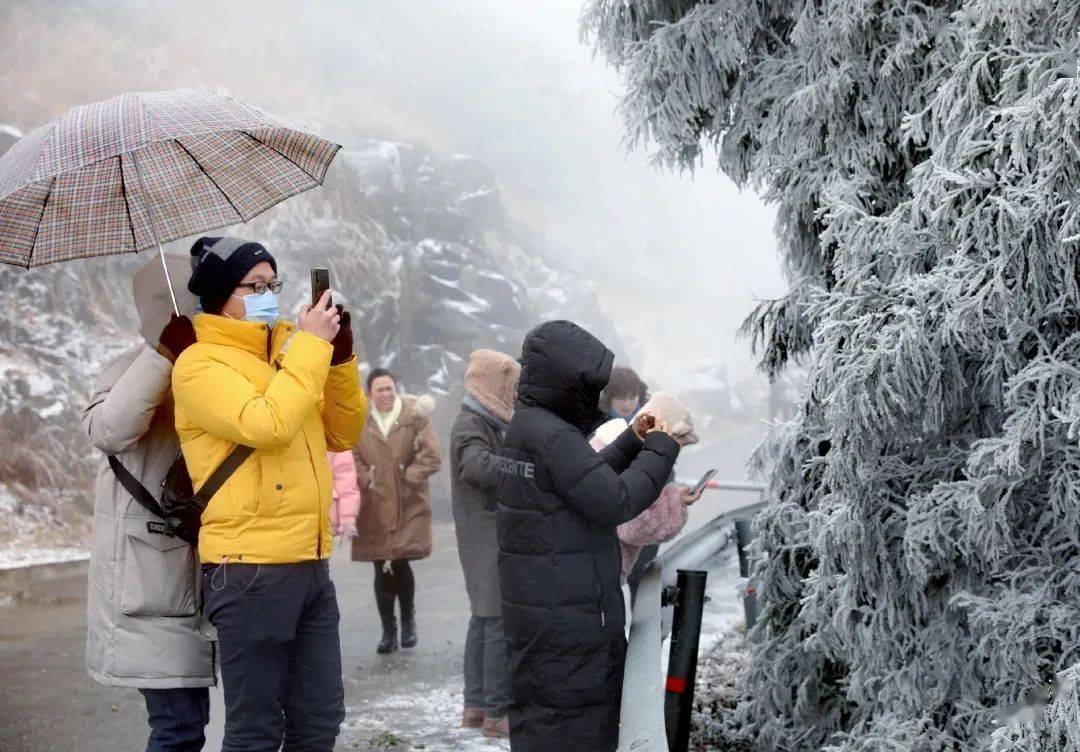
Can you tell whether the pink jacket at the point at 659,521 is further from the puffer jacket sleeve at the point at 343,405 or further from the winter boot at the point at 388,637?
the winter boot at the point at 388,637

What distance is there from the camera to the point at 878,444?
3834mm

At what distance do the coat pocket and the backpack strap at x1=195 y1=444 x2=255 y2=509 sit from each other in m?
0.25

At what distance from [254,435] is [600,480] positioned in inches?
40.8

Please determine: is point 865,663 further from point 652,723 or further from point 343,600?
point 343,600

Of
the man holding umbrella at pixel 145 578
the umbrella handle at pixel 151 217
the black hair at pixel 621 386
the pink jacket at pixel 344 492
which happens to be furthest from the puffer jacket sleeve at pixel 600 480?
the pink jacket at pixel 344 492

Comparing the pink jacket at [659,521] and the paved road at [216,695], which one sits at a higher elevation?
A: the pink jacket at [659,521]

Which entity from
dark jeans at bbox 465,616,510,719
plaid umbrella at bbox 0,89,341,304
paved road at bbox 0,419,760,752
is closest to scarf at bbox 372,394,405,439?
paved road at bbox 0,419,760,752

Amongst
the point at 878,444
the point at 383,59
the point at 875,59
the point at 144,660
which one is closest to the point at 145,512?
the point at 144,660

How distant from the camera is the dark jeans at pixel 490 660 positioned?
18.5 feet

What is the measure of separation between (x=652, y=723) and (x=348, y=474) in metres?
4.90

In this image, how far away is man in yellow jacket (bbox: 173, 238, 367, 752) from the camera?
3.33m

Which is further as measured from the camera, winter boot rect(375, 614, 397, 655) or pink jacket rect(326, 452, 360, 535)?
winter boot rect(375, 614, 397, 655)

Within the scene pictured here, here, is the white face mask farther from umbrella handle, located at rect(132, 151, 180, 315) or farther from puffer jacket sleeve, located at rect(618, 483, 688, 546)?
puffer jacket sleeve, located at rect(618, 483, 688, 546)

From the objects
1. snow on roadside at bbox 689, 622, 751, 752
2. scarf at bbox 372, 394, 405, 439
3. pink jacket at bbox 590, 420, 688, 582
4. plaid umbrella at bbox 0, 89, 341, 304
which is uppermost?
plaid umbrella at bbox 0, 89, 341, 304
